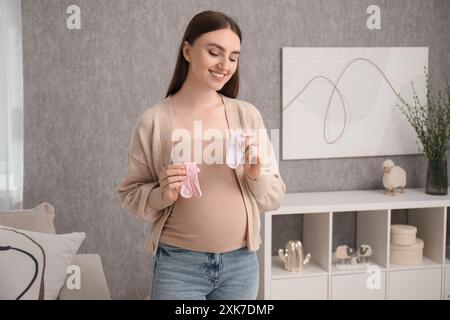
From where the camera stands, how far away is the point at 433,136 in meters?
3.24

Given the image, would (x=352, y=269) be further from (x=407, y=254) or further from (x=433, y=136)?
(x=433, y=136)

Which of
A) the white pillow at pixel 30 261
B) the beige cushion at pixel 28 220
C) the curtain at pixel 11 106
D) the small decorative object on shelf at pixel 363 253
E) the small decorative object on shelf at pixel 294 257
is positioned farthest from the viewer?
the small decorative object on shelf at pixel 363 253

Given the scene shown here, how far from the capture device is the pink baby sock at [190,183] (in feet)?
5.06

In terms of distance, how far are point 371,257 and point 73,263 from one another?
156 cm

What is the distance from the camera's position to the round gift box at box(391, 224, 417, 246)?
3.15 metres

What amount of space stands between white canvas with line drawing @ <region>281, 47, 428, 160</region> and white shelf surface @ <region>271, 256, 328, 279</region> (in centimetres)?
56

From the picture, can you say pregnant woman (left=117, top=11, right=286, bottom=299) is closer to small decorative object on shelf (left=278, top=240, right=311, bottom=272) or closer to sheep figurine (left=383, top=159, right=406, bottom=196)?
small decorative object on shelf (left=278, top=240, right=311, bottom=272)

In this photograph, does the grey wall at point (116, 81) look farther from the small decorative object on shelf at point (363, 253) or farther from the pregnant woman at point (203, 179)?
the pregnant woman at point (203, 179)

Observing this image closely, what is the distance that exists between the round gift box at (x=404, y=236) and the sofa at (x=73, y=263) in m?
1.51

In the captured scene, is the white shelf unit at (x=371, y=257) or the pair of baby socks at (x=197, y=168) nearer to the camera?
the pair of baby socks at (x=197, y=168)

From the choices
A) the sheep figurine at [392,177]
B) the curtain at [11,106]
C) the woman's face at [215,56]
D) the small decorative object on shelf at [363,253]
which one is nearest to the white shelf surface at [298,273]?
the small decorative object on shelf at [363,253]

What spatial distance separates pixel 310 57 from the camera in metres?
3.22

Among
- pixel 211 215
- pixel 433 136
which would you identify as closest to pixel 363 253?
pixel 433 136
